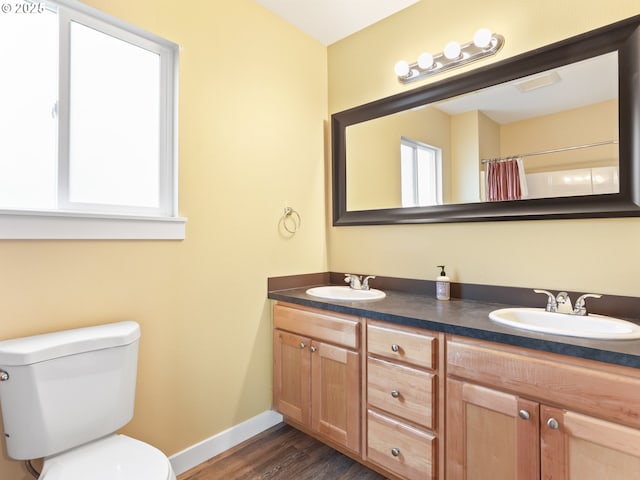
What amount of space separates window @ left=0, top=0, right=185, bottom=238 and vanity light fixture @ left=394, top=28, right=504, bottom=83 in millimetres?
1263

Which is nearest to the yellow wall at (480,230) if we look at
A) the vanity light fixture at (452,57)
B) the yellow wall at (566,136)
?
the vanity light fixture at (452,57)

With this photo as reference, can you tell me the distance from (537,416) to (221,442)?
152cm

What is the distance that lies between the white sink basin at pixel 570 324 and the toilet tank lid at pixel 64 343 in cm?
145

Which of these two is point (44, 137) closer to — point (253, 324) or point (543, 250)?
point (253, 324)

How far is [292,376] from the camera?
1.98m

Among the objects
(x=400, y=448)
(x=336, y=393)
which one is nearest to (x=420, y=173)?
(x=336, y=393)

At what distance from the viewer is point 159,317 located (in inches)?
65.0

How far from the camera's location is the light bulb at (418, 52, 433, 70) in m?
1.91

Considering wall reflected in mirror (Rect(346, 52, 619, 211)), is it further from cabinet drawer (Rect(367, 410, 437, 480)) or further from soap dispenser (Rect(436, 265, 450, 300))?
cabinet drawer (Rect(367, 410, 437, 480))

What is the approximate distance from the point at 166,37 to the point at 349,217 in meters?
1.42

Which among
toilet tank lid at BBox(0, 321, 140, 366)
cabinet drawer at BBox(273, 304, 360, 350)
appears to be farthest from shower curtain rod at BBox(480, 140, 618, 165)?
toilet tank lid at BBox(0, 321, 140, 366)

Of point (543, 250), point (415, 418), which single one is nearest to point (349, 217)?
point (543, 250)

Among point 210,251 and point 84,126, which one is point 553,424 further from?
point 84,126

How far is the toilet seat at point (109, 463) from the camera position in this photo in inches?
42.2
